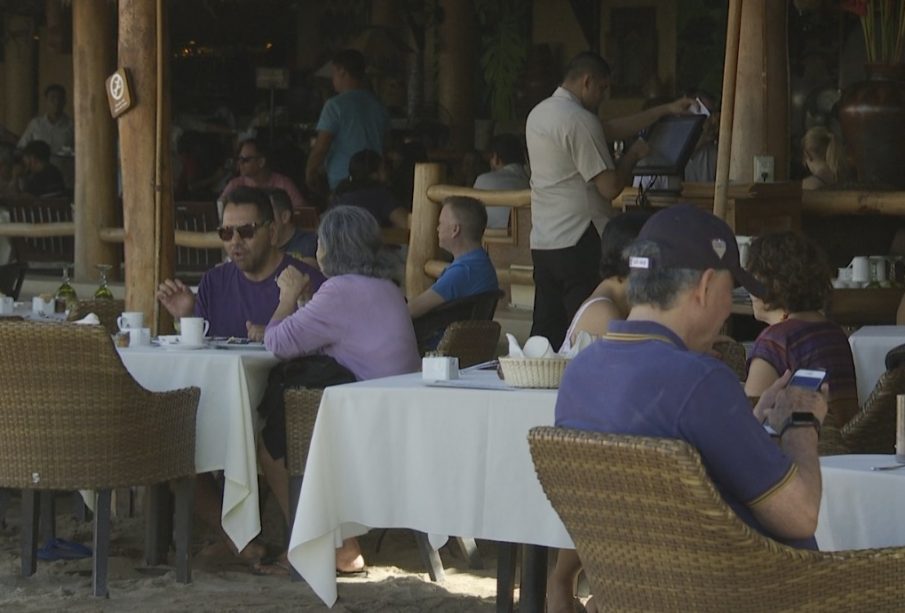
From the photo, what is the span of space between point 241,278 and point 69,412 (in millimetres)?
1239

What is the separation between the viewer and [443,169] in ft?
29.7

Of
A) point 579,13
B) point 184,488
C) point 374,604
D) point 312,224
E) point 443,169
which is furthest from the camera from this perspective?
point 579,13

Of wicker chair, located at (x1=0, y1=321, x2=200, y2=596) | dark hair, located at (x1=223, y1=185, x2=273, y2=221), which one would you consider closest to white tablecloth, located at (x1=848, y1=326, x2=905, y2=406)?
dark hair, located at (x1=223, y1=185, x2=273, y2=221)

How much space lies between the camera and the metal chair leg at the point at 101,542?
5.43 m

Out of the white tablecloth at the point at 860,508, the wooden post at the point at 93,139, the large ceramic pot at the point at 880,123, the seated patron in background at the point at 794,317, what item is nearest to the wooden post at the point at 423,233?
the large ceramic pot at the point at 880,123

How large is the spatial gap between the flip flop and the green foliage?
10173 mm

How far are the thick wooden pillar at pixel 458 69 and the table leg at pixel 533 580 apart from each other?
1016 centimetres

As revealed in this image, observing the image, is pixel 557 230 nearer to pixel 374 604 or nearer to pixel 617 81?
pixel 374 604

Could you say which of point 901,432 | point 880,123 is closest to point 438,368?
point 901,432

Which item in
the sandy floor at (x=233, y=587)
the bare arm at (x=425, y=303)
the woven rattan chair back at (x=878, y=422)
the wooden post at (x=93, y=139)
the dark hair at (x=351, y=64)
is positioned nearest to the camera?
the woven rattan chair back at (x=878, y=422)

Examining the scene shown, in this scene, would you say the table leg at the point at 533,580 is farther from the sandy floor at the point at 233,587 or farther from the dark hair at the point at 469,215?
the dark hair at the point at 469,215

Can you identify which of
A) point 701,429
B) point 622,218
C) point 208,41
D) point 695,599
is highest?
point 208,41

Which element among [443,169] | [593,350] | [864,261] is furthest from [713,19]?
[593,350]

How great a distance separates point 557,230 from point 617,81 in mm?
9002
